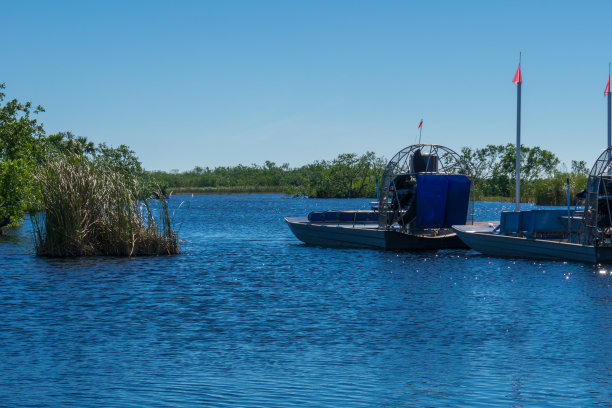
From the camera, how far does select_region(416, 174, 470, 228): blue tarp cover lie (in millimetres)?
38844

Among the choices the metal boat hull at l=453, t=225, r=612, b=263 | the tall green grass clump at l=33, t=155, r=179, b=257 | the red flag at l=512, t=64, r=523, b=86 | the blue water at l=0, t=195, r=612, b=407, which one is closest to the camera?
the blue water at l=0, t=195, r=612, b=407

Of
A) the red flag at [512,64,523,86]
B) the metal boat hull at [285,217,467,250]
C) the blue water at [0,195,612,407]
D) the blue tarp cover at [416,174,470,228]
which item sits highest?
the red flag at [512,64,523,86]

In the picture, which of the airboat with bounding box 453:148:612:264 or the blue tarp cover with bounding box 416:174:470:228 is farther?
the blue tarp cover with bounding box 416:174:470:228

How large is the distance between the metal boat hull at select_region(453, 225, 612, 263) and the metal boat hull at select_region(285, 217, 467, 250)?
1.23 meters

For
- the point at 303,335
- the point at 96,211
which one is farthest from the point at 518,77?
the point at 303,335

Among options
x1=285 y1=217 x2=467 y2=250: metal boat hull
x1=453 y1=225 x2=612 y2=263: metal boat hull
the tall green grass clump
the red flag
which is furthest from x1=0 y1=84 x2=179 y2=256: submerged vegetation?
the red flag

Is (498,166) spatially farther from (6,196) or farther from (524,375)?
(524,375)

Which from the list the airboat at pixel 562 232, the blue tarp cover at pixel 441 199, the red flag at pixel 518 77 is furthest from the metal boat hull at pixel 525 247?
the red flag at pixel 518 77

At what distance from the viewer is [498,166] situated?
149250mm

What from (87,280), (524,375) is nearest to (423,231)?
(87,280)

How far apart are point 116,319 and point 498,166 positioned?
136m

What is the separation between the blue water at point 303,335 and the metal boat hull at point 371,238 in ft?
21.7

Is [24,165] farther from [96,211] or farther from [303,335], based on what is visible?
[303,335]

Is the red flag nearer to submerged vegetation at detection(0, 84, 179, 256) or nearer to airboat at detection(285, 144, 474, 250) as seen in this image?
airboat at detection(285, 144, 474, 250)
